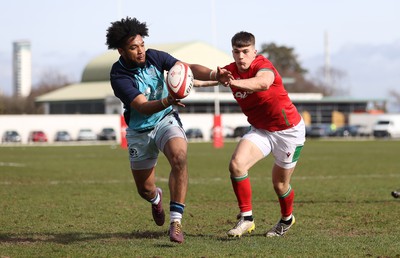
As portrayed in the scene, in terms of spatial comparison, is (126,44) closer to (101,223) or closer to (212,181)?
(101,223)

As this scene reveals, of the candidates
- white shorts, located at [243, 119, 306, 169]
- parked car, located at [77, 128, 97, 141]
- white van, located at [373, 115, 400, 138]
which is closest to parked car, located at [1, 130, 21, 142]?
parked car, located at [77, 128, 97, 141]

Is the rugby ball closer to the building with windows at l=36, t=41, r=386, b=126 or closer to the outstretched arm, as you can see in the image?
the outstretched arm

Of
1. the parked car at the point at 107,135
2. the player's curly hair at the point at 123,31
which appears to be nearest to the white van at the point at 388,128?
the parked car at the point at 107,135

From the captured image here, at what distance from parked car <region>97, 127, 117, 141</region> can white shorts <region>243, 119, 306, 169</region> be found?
71.9 metres

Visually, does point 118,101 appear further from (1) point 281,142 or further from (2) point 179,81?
(2) point 179,81

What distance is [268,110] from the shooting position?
10023 mm

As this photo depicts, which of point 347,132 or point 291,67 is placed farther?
point 291,67

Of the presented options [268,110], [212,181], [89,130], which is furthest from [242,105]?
[89,130]

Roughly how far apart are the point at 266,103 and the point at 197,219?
10.7 ft

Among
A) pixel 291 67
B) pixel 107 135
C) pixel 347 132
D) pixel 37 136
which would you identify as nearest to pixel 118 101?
pixel 107 135

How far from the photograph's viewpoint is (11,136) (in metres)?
75.5

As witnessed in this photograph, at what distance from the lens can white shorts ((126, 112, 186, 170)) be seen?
9.80 meters

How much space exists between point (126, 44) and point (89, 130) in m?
73.4

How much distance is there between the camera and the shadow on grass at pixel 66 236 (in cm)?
1005
